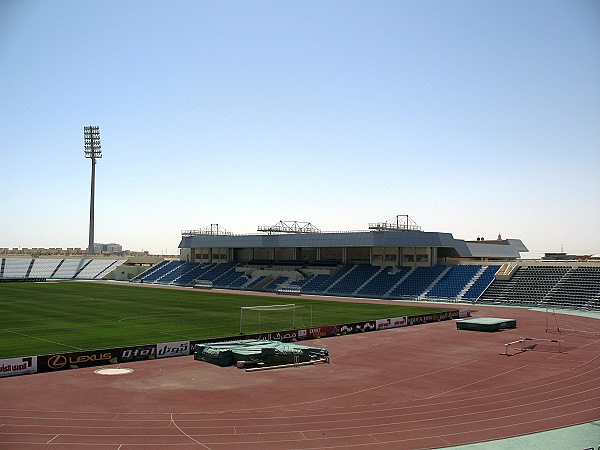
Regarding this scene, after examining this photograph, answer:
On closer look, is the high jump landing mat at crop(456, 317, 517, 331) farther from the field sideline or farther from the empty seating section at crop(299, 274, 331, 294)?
the empty seating section at crop(299, 274, 331, 294)

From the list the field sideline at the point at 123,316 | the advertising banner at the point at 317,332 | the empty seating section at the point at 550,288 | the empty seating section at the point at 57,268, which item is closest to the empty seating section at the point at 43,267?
the empty seating section at the point at 57,268

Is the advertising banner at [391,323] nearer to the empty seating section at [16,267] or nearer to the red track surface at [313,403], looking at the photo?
the red track surface at [313,403]

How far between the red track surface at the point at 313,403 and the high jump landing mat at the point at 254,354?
32.0 inches

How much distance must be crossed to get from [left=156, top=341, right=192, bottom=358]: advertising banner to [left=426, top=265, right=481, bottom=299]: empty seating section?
4853 cm

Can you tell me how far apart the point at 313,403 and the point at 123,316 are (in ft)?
108

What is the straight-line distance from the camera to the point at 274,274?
320ft

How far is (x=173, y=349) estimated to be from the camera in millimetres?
33062

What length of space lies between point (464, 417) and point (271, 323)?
94.9ft

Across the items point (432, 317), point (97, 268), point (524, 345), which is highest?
point (97, 268)

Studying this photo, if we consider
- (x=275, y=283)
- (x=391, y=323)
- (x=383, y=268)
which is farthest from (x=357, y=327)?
(x=275, y=283)

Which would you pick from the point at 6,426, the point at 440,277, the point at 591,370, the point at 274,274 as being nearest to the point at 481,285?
the point at 440,277

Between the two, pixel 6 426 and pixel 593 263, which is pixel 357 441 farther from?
pixel 593 263

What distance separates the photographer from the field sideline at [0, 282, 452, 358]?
122 ft

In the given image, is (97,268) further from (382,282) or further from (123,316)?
(123,316)
